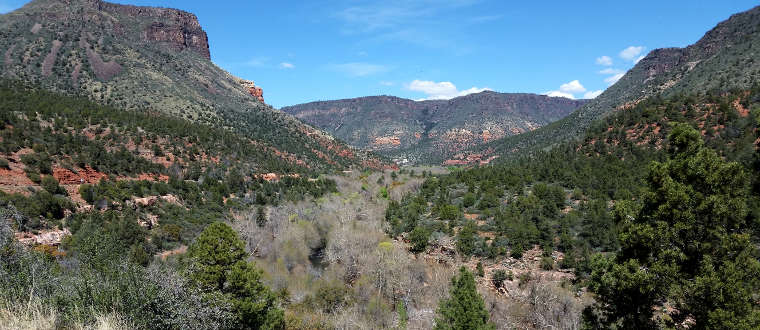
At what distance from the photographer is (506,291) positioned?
21844 mm

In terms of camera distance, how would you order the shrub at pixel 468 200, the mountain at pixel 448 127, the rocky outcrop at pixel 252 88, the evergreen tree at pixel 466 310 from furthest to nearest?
the mountain at pixel 448 127 < the rocky outcrop at pixel 252 88 < the shrub at pixel 468 200 < the evergreen tree at pixel 466 310

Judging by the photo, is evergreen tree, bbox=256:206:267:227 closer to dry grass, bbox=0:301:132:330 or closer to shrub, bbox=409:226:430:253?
shrub, bbox=409:226:430:253

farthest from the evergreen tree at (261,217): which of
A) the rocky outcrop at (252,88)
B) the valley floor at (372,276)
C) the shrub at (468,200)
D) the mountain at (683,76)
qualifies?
the rocky outcrop at (252,88)

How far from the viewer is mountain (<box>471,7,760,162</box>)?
49.1 metres

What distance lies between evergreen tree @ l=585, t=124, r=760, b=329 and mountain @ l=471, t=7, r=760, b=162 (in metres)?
45.8

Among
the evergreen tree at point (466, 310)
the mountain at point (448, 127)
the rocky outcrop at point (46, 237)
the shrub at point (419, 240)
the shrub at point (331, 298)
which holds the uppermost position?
the mountain at point (448, 127)

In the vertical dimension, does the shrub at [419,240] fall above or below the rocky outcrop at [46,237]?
below

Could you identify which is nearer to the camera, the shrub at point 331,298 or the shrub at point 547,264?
the shrub at point 331,298

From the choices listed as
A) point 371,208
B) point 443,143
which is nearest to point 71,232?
point 371,208

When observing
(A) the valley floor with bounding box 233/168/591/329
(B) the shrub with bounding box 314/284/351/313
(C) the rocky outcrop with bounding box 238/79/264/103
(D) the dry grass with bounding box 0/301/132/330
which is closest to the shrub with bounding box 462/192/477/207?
(A) the valley floor with bounding box 233/168/591/329

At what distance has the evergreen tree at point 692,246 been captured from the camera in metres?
7.59

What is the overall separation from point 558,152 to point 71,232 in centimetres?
5077

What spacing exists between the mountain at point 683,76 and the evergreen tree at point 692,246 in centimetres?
4583

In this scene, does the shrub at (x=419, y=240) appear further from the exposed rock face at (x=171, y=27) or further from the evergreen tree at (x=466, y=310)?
the exposed rock face at (x=171, y=27)
